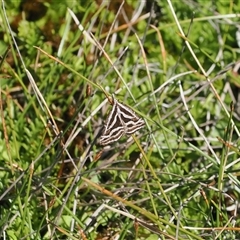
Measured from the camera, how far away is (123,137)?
2.01 metres

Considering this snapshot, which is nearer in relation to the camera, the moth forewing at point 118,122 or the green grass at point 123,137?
the moth forewing at point 118,122

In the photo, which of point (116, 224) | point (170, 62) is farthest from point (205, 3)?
point (116, 224)

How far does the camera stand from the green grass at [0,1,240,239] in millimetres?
1693

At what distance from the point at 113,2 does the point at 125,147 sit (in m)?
0.72

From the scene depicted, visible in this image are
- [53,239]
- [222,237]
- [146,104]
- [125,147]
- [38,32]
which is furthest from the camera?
[38,32]

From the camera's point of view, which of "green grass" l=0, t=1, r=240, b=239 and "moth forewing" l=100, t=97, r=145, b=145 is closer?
"moth forewing" l=100, t=97, r=145, b=145

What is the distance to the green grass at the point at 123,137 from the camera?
5.56 feet

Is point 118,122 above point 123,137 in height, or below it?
above

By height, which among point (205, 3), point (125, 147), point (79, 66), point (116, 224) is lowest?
point (116, 224)

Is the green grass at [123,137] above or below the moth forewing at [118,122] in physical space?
below

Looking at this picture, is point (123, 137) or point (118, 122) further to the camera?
point (123, 137)

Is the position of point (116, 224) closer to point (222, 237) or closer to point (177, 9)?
point (222, 237)

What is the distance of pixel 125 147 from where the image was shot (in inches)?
76.5

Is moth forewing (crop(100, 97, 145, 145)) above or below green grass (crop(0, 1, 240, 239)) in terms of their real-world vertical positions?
above
